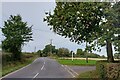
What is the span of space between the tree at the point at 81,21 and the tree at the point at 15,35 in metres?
31.2

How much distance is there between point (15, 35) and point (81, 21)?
1494 inches

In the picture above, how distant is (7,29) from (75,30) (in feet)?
128

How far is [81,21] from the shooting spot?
23.7m

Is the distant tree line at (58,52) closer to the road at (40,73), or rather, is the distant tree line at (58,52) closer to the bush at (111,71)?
the road at (40,73)

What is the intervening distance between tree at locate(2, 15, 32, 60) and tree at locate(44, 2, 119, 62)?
31.2 meters

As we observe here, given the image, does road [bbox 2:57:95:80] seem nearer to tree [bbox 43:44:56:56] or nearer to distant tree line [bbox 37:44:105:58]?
distant tree line [bbox 37:44:105:58]

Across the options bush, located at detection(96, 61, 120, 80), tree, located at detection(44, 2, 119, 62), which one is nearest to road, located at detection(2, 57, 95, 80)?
tree, located at detection(44, 2, 119, 62)

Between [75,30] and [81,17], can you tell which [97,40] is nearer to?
[81,17]

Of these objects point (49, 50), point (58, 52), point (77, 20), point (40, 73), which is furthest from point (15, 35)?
point (49, 50)

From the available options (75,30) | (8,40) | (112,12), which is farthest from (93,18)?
(8,40)

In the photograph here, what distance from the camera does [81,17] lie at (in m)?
23.1

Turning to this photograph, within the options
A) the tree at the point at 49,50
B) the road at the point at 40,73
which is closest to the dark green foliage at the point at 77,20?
the road at the point at 40,73

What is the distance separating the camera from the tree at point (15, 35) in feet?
194

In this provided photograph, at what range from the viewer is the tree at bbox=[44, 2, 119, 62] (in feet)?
65.6
